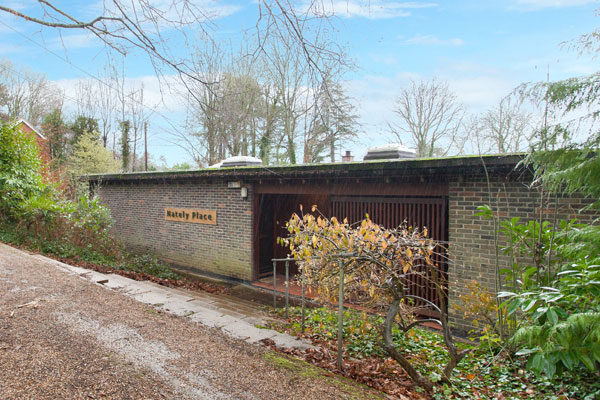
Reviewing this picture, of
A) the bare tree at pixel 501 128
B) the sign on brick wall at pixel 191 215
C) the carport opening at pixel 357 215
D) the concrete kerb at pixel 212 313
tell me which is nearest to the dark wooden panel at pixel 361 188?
the carport opening at pixel 357 215

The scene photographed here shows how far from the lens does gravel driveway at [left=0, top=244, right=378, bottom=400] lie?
2.78 meters

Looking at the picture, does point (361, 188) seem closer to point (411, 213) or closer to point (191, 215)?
point (411, 213)

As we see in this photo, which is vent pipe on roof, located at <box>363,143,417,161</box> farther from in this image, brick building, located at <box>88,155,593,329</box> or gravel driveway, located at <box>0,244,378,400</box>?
gravel driveway, located at <box>0,244,378,400</box>

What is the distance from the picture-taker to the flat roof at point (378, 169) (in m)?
4.96

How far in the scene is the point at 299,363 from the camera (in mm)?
3686

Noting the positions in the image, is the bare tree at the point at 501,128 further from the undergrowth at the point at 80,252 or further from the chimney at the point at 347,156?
the undergrowth at the point at 80,252

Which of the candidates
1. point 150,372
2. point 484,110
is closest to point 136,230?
point 150,372

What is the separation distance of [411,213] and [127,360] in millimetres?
5249

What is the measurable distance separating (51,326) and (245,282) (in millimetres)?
5425

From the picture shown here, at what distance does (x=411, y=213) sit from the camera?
6922 millimetres

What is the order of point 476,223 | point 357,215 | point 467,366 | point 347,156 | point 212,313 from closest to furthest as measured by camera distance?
1. point 467,366
2. point 212,313
3. point 476,223
4. point 357,215
5. point 347,156

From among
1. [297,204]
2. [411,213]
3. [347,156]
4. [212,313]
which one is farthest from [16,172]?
[411,213]

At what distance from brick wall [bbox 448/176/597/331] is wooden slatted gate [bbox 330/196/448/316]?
0.36 metres

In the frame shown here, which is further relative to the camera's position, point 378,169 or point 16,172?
point 16,172
